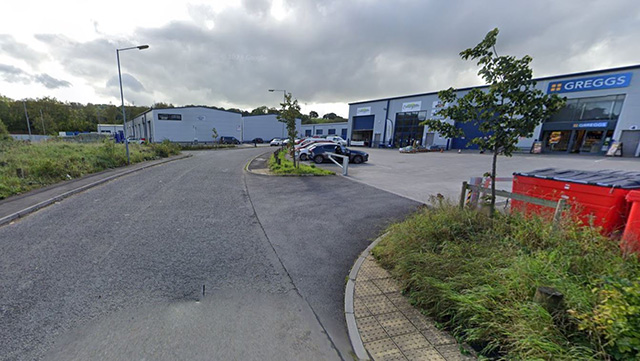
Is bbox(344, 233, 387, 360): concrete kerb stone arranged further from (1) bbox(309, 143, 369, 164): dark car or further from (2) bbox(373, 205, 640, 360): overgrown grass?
(1) bbox(309, 143, 369, 164): dark car

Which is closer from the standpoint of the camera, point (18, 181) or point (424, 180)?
point (18, 181)

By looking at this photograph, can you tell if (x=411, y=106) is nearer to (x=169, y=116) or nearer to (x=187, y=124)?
(x=187, y=124)

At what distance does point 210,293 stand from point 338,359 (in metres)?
1.94

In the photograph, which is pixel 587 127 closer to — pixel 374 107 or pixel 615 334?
pixel 374 107

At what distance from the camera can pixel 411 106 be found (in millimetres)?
39625

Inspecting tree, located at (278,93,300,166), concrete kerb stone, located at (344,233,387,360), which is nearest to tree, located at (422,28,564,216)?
concrete kerb stone, located at (344,233,387,360)

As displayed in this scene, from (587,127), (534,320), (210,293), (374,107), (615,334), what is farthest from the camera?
(374,107)

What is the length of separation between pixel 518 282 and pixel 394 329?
148 centimetres

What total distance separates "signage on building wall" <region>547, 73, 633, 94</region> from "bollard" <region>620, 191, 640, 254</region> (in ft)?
109

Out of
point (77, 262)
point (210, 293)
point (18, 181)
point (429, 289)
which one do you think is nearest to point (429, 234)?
point (429, 289)

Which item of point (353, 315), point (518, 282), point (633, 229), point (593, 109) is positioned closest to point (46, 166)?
point (353, 315)

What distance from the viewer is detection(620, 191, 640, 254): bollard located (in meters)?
3.16

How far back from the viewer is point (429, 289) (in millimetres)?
3027

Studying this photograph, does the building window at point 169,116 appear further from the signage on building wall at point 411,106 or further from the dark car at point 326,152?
the signage on building wall at point 411,106
